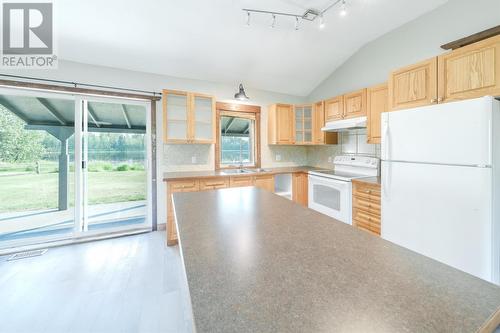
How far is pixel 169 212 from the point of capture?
114 inches

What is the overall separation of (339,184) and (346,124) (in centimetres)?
91

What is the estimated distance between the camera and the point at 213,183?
307cm

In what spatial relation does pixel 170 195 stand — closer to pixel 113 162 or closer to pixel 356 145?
pixel 113 162

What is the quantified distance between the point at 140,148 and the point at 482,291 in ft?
12.2

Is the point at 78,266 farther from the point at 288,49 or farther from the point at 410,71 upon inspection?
the point at 410,71

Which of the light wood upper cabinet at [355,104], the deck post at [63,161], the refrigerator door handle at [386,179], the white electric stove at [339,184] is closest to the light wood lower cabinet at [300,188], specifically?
the white electric stove at [339,184]

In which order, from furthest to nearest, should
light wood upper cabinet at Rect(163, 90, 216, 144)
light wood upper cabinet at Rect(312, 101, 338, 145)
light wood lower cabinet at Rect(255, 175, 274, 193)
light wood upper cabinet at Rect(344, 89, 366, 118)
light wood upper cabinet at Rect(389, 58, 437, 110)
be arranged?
light wood upper cabinet at Rect(312, 101, 338, 145), light wood lower cabinet at Rect(255, 175, 274, 193), light wood upper cabinet at Rect(163, 90, 216, 144), light wood upper cabinet at Rect(344, 89, 366, 118), light wood upper cabinet at Rect(389, 58, 437, 110)

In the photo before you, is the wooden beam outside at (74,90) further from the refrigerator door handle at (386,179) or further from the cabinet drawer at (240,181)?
the refrigerator door handle at (386,179)

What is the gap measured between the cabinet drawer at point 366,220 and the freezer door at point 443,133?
77 centimetres

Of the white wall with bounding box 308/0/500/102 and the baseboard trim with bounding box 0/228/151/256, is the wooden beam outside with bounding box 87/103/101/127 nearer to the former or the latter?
the baseboard trim with bounding box 0/228/151/256

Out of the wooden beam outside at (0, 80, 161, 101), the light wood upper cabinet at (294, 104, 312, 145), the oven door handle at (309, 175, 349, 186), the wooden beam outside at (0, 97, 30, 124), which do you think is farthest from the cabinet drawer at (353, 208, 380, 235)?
the wooden beam outside at (0, 97, 30, 124)

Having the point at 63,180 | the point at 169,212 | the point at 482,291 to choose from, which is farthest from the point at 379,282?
the point at 63,180

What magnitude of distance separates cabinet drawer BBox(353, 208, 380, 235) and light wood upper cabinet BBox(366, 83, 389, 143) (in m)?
0.98

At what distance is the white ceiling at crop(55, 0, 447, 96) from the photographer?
234 cm
